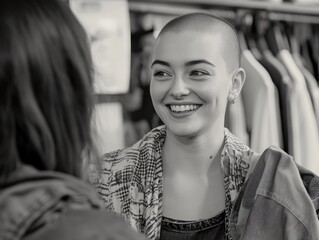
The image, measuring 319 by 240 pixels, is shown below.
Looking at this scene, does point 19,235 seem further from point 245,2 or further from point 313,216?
point 245,2

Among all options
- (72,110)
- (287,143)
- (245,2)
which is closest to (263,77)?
(287,143)

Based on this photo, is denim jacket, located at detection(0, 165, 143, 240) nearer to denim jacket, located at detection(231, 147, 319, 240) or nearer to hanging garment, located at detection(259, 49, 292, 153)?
denim jacket, located at detection(231, 147, 319, 240)

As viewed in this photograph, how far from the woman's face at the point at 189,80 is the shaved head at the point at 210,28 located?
0.05 ft

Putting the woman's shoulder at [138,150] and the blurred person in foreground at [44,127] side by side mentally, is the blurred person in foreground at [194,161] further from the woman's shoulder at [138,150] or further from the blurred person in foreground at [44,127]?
the blurred person in foreground at [44,127]

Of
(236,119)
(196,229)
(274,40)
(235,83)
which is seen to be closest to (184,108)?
(235,83)

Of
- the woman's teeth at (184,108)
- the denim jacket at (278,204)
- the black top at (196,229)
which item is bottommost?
the black top at (196,229)

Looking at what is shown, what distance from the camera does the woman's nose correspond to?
1207 millimetres

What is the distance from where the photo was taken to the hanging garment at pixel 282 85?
1.83 metres

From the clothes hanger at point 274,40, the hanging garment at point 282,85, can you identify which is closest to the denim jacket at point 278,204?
the hanging garment at point 282,85

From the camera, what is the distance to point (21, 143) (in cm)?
59

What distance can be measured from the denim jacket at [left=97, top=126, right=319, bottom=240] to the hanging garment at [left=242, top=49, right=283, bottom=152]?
20.5 inches

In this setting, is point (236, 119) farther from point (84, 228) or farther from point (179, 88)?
point (84, 228)

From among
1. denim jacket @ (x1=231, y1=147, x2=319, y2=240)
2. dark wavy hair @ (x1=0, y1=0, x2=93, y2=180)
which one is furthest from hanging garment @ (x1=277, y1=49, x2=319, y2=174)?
dark wavy hair @ (x1=0, y1=0, x2=93, y2=180)

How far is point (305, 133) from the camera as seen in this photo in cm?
181
